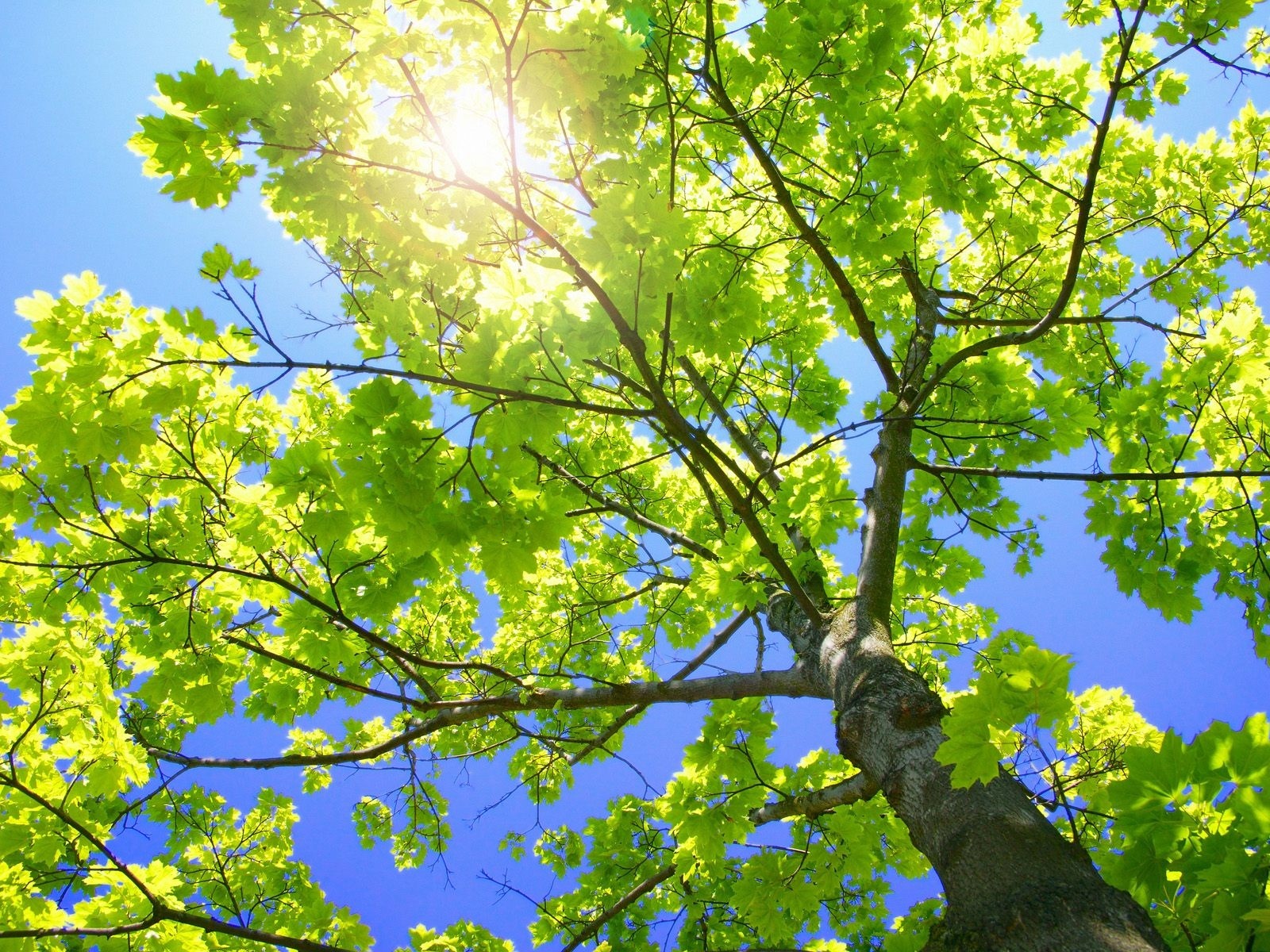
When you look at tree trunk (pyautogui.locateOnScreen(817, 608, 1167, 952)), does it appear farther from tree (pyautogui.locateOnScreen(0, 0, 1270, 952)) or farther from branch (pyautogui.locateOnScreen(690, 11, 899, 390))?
branch (pyautogui.locateOnScreen(690, 11, 899, 390))

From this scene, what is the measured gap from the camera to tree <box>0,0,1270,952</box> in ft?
5.98

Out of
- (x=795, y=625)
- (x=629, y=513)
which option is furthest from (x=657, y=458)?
(x=795, y=625)

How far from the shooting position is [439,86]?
2355 millimetres

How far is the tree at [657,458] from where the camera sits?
71.7 inches

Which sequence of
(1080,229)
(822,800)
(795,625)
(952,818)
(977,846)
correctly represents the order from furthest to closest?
(795,625) → (822,800) → (1080,229) → (952,818) → (977,846)

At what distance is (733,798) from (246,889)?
4.50 meters

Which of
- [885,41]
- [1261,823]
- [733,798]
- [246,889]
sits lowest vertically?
[1261,823]

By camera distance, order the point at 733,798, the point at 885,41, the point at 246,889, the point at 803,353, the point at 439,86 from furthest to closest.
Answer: the point at 246,889 < the point at 803,353 < the point at 733,798 < the point at 885,41 < the point at 439,86

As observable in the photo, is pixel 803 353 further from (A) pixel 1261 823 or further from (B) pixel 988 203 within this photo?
(A) pixel 1261 823

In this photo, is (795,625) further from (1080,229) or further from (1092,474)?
(1080,229)

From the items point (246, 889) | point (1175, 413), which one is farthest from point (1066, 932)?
point (246, 889)

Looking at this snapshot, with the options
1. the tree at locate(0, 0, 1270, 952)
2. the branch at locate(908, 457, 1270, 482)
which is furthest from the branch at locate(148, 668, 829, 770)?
the branch at locate(908, 457, 1270, 482)

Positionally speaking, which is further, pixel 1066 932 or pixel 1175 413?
pixel 1175 413

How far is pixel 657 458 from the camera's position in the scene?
3314 millimetres
